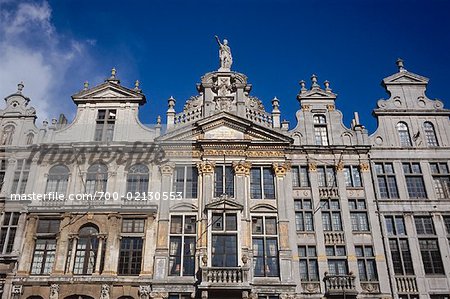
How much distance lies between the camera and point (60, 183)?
29.3 metres

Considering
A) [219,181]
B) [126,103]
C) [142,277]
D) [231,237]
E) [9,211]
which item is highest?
[126,103]

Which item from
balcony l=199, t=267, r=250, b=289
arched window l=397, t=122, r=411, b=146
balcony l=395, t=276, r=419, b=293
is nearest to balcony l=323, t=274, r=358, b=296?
balcony l=395, t=276, r=419, b=293

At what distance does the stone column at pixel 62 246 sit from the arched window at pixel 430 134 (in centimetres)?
2447

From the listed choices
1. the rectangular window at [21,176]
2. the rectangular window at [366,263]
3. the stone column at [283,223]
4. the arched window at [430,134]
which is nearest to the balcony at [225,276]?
the stone column at [283,223]

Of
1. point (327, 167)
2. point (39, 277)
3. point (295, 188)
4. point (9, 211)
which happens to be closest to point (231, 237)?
point (295, 188)

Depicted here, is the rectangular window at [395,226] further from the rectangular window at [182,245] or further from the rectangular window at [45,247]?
the rectangular window at [45,247]

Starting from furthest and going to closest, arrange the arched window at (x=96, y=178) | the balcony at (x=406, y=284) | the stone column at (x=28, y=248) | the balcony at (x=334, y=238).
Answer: the arched window at (x=96, y=178), the balcony at (x=334, y=238), the stone column at (x=28, y=248), the balcony at (x=406, y=284)

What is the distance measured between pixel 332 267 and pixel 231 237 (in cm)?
632

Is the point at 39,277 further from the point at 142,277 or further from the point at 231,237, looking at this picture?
the point at 231,237

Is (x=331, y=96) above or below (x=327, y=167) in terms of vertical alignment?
above

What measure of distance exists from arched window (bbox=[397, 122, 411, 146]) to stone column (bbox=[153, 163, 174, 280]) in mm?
15817

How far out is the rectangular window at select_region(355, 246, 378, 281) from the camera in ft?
85.9

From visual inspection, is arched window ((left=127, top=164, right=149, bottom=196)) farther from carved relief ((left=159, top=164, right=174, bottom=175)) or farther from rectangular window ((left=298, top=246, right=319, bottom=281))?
rectangular window ((left=298, top=246, right=319, bottom=281))

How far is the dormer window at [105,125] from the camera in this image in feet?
101
